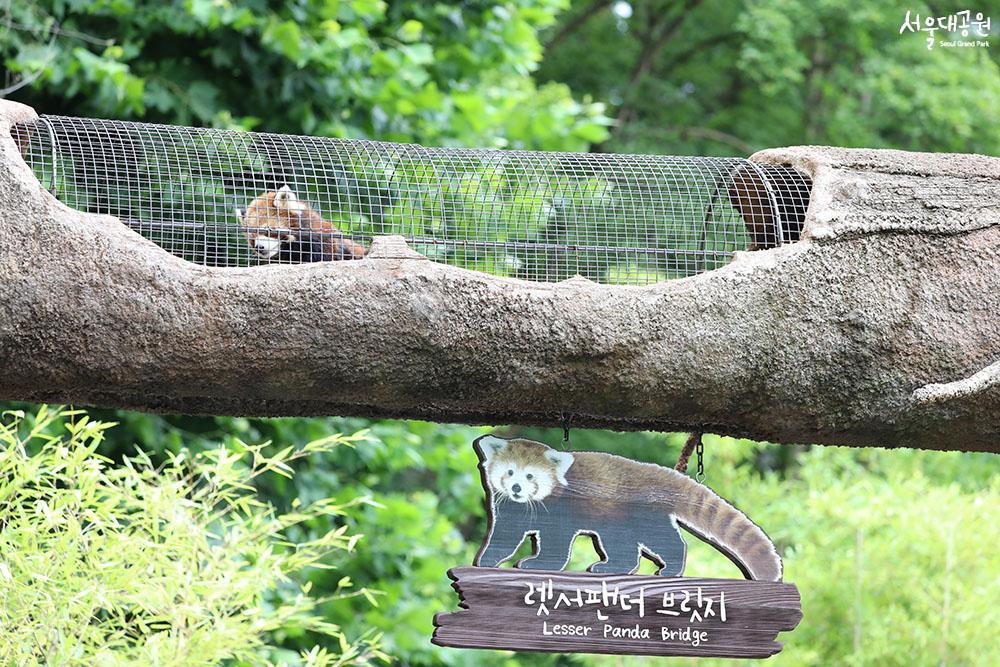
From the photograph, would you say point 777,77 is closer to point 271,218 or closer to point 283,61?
point 283,61

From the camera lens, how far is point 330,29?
14.8 ft

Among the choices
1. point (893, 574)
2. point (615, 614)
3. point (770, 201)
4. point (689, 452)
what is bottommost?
point (615, 614)

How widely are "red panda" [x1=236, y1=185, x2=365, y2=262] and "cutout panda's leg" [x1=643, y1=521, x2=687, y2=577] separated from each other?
0.86 m

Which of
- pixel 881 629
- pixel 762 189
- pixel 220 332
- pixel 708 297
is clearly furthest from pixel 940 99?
pixel 220 332

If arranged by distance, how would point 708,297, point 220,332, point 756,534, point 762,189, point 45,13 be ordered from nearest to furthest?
point 220,332, point 708,297, point 756,534, point 762,189, point 45,13

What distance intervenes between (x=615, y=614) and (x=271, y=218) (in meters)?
1.12

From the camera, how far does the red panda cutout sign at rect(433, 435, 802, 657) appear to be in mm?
2400

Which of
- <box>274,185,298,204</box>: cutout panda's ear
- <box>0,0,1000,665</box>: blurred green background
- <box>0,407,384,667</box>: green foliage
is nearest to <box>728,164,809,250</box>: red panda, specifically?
<box>274,185,298,204</box>: cutout panda's ear

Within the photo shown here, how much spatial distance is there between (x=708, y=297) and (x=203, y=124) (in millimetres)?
2815

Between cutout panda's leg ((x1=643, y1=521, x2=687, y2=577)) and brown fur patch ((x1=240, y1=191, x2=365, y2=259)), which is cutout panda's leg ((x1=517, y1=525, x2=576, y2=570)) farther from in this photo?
brown fur patch ((x1=240, y1=191, x2=365, y2=259))

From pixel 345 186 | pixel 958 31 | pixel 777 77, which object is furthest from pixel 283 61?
pixel 958 31

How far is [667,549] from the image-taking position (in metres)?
2.52

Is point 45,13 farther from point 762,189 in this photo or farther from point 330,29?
point 762,189

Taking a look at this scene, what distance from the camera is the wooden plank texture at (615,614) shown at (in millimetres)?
2393
